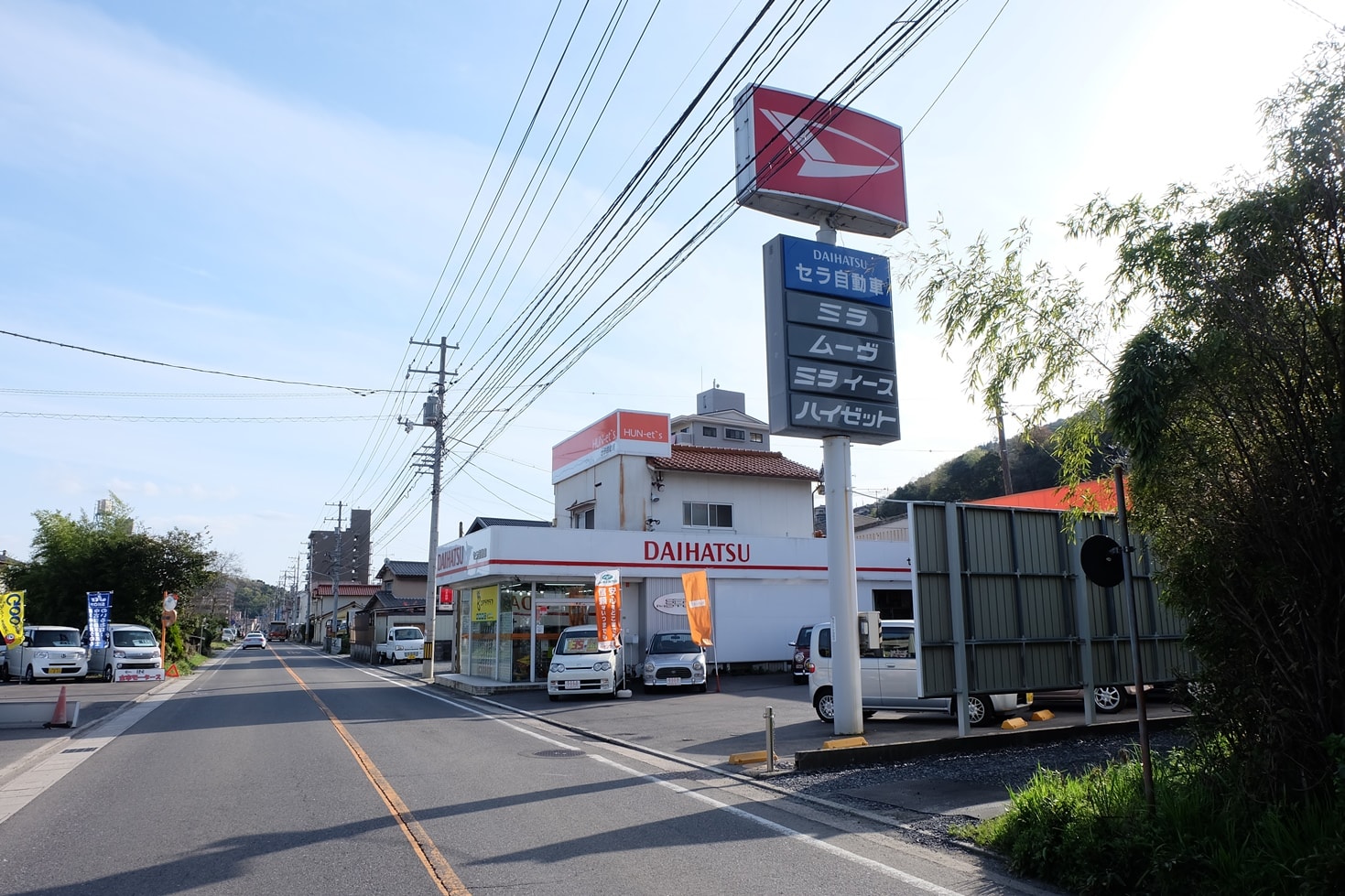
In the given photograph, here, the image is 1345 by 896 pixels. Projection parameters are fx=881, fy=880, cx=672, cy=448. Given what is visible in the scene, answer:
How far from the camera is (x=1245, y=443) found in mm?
6203

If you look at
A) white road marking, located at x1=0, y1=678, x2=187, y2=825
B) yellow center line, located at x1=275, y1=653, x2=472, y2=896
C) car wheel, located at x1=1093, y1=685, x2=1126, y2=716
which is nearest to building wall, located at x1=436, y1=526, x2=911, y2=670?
white road marking, located at x1=0, y1=678, x2=187, y2=825

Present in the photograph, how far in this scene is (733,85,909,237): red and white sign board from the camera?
12.3 m

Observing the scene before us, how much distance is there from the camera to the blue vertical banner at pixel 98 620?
28.8m

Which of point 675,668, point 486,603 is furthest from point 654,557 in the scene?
point 486,603

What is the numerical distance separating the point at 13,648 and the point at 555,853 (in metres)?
29.9

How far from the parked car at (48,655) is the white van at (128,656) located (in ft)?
2.28

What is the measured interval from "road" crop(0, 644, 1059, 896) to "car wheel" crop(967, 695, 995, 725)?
17.3ft

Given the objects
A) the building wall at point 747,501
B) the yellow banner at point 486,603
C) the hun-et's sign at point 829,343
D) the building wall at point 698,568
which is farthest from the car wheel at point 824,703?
the building wall at point 747,501

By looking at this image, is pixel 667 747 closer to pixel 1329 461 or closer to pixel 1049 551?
pixel 1049 551

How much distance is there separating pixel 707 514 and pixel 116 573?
956 inches

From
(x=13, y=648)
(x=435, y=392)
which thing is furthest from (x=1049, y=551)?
(x=13, y=648)

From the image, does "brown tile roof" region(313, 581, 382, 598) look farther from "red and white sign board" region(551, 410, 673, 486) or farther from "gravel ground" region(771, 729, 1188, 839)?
"gravel ground" region(771, 729, 1188, 839)

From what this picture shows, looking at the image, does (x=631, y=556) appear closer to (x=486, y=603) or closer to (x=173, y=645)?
(x=486, y=603)

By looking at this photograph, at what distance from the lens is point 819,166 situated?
1321 cm
